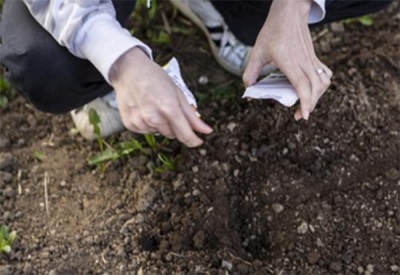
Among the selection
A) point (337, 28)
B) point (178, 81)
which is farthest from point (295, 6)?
point (337, 28)

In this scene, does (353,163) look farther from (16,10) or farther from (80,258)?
(16,10)

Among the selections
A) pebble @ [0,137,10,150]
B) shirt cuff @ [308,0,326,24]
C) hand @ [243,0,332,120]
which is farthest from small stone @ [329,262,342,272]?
pebble @ [0,137,10,150]

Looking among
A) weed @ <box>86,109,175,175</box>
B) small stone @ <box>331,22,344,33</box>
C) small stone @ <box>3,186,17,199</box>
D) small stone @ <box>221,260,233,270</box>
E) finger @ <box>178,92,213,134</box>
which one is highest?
finger @ <box>178,92,213,134</box>

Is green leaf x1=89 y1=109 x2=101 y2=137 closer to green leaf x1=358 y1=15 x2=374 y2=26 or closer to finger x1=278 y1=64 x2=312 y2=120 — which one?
finger x1=278 y1=64 x2=312 y2=120

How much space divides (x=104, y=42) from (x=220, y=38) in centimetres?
83

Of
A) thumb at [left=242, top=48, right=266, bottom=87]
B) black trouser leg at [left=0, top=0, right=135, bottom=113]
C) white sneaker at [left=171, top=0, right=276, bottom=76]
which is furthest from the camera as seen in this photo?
white sneaker at [left=171, top=0, right=276, bottom=76]

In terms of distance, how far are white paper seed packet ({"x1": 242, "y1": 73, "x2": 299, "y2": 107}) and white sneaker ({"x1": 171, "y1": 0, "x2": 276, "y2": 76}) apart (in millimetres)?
602

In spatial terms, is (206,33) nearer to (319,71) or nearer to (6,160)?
(6,160)

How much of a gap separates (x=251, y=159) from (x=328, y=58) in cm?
42

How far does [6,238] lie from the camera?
6.47 feet

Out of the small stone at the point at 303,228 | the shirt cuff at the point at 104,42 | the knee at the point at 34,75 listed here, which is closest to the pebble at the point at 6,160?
the knee at the point at 34,75

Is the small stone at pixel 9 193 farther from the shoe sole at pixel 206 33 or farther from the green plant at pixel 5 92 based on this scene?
the shoe sole at pixel 206 33

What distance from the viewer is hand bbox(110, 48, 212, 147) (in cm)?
144

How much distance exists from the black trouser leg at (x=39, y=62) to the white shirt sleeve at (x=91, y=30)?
5.3 inches
